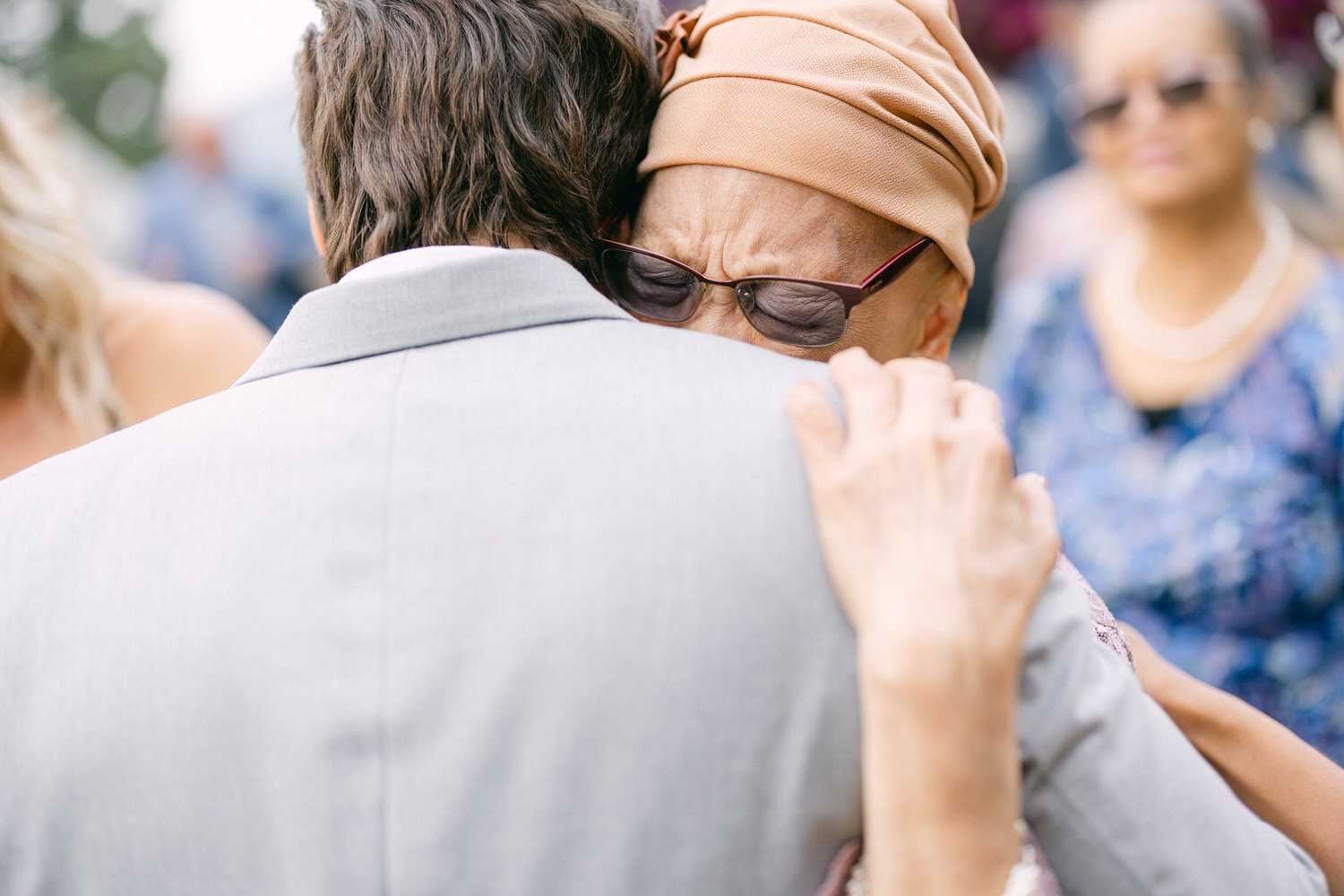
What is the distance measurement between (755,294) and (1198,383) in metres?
1.91

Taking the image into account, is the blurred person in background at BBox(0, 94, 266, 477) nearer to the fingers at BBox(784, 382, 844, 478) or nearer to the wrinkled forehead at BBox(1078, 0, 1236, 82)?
the fingers at BBox(784, 382, 844, 478)

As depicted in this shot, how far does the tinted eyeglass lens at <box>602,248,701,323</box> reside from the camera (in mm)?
1513

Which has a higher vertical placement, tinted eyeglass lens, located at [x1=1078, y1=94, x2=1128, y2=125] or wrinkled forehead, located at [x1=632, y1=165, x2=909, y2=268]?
wrinkled forehead, located at [x1=632, y1=165, x2=909, y2=268]

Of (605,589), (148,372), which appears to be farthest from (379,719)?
(148,372)

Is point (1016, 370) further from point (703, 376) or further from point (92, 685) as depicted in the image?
point (92, 685)

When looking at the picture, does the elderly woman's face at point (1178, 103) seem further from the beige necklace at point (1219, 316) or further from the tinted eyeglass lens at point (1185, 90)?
the beige necklace at point (1219, 316)

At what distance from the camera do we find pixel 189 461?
112cm

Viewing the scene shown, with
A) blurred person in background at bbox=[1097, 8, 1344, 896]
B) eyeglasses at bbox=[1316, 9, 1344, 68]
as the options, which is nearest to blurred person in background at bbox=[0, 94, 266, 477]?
blurred person in background at bbox=[1097, 8, 1344, 896]

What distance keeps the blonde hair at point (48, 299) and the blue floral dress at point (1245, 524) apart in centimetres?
253

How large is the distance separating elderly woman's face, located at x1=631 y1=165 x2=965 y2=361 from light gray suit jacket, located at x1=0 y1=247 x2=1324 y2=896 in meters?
0.43

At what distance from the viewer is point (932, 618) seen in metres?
0.95

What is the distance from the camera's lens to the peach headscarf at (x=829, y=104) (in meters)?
1.50

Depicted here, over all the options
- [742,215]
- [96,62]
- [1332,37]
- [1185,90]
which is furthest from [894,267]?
[96,62]

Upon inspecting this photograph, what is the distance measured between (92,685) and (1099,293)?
3.02m
